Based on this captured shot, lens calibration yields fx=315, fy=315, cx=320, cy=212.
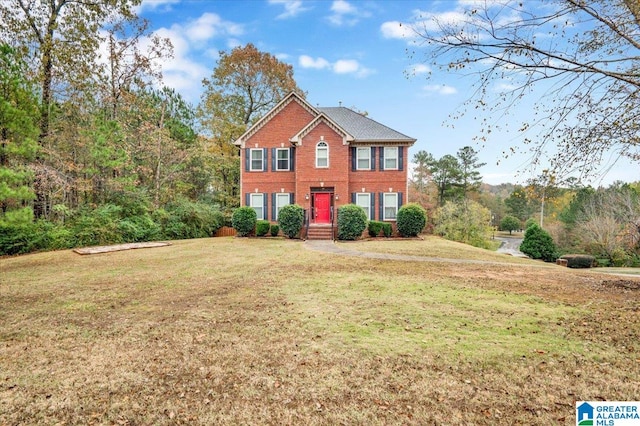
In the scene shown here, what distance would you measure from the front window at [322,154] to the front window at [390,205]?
439 cm

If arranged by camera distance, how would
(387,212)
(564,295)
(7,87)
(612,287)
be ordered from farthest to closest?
(387,212) < (7,87) < (612,287) < (564,295)

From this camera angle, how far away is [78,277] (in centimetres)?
903

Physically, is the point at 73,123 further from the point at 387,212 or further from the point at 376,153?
the point at 387,212

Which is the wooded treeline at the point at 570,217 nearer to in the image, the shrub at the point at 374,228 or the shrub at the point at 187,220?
the shrub at the point at 374,228

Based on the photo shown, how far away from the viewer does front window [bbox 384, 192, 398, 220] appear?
19.9 m

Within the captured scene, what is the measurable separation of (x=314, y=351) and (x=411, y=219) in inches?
601

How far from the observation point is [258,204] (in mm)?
20484

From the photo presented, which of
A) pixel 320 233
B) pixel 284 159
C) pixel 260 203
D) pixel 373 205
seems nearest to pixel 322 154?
pixel 284 159

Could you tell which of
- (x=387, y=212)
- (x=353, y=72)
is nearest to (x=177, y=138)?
(x=353, y=72)

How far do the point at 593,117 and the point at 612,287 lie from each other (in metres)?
4.51

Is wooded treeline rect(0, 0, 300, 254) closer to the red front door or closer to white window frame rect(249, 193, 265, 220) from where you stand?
white window frame rect(249, 193, 265, 220)

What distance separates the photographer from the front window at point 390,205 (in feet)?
65.2

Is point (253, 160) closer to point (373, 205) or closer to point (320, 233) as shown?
point (320, 233)

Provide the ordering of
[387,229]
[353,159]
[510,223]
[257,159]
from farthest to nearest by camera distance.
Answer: [510,223] < [257,159] < [353,159] < [387,229]
